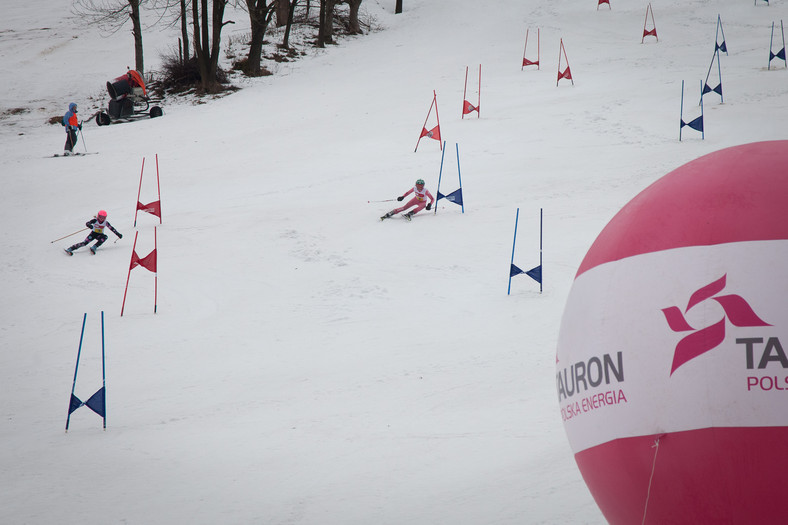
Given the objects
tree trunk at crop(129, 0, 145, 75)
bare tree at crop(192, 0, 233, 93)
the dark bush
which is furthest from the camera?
the dark bush

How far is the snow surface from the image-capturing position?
6.89 meters

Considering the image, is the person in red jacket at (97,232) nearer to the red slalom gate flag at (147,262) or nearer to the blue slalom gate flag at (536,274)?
the red slalom gate flag at (147,262)

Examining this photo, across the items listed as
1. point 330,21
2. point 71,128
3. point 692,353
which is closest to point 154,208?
point 71,128

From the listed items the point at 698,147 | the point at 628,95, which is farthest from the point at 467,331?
the point at 628,95

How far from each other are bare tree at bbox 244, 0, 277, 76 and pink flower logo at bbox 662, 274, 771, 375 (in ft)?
89.5

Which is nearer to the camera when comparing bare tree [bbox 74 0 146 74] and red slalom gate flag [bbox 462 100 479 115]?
red slalom gate flag [bbox 462 100 479 115]

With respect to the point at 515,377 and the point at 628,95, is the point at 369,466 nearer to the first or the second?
the point at 515,377

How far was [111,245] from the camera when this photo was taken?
14.9 metres

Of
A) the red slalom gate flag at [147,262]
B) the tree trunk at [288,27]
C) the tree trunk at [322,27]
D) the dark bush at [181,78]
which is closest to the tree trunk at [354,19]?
the tree trunk at [322,27]

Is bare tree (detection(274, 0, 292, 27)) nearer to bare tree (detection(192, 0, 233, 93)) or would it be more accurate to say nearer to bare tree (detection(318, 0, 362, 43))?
bare tree (detection(318, 0, 362, 43))

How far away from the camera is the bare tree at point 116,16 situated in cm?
2836

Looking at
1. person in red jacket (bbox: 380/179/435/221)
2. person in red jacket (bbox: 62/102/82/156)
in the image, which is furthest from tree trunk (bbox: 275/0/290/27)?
person in red jacket (bbox: 380/179/435/221)

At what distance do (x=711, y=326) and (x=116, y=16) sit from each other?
37.4 m

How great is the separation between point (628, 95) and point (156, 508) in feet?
66.1
